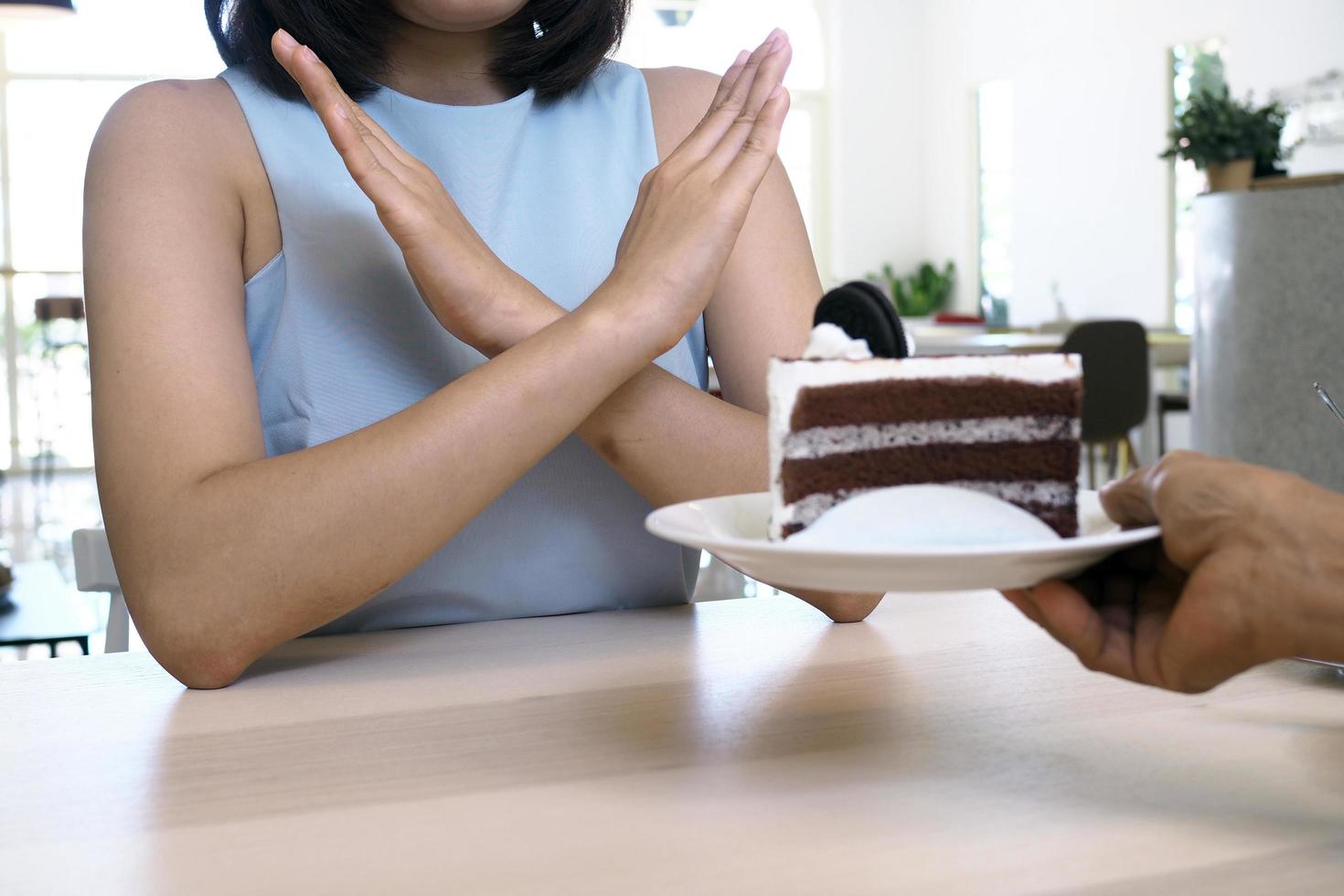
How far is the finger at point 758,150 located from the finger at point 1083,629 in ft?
1.29

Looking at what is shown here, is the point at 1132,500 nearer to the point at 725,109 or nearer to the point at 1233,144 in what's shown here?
the point at 725,109

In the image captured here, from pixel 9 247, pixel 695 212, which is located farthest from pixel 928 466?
pixel 9 247

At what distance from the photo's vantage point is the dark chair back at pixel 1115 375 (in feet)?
18.6

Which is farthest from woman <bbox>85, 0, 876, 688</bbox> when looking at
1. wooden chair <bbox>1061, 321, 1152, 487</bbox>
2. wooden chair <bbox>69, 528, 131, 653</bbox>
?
wooden chair <bbox>1061, 321, 1152, 487</bbox>

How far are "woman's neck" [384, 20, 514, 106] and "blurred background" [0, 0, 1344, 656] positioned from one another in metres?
4.78

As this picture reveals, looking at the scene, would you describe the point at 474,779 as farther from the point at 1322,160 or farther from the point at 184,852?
the point at 1322,160

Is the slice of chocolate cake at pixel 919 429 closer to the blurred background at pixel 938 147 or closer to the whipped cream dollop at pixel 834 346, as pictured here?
the whipped cream dollop at pixel 834 346

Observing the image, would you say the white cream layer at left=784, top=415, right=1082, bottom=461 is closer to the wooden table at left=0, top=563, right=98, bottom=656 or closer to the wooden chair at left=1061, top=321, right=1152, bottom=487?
the wooden table at left=0, top=563, right=98, bottom=656

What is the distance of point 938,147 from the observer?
9.85 metres

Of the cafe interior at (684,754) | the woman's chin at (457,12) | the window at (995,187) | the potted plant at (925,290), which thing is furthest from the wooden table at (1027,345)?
the woman's chin at (457,12)

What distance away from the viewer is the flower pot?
13.2ft

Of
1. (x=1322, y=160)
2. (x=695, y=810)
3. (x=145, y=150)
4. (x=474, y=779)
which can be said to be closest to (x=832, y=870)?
(x=695, y=810)

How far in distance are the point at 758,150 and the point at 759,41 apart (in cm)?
912

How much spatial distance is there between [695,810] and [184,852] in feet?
0.70
